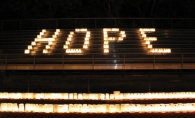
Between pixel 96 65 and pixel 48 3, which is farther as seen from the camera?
pixel 48 3

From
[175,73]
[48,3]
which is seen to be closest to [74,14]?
[48,3]

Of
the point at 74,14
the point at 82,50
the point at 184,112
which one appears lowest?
the point at 184,112

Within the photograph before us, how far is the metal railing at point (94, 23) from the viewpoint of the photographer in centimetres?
2792

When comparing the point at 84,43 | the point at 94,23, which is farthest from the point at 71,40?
the point at 94,23

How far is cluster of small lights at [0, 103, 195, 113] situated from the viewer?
38.9 feet

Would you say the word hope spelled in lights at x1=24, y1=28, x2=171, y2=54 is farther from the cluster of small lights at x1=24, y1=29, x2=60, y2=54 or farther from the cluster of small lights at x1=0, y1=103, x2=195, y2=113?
the cluster of small lights at x1=0, y1=103, x2=195, y2=113

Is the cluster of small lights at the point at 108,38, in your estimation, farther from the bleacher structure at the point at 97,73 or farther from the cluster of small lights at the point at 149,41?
the cluster of small lights at the point at 149,41

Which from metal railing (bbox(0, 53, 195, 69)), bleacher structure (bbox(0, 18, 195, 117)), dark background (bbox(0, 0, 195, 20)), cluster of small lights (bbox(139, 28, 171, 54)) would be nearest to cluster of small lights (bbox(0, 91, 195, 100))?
bleacher structure (bbox(0, 18, 195, 117))

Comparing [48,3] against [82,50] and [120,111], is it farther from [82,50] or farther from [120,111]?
[120,111]

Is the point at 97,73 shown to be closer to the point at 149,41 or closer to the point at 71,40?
the point at 71,40

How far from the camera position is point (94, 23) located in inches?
1120

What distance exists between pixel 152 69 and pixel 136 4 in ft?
43.9

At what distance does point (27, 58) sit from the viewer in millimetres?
19953

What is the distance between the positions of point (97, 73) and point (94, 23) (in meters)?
9.69
